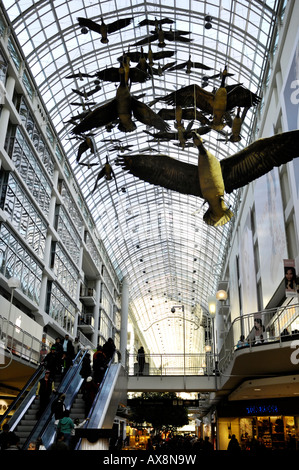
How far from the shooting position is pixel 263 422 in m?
27.1

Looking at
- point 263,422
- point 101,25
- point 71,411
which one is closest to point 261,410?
point 263,422

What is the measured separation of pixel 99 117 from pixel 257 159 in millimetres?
3208

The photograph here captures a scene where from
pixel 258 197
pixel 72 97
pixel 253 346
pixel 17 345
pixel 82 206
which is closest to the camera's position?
pixel 253 346

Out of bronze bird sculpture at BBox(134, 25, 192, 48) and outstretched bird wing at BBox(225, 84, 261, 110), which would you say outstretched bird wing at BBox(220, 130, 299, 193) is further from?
bronze bird sculpture at BBox(134, 25, 192, 48)

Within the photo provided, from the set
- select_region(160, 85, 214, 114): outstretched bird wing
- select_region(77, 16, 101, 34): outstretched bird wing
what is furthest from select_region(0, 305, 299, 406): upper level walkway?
select_region(77, 16, 101, 34): outstretched bird wing

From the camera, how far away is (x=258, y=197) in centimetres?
2656

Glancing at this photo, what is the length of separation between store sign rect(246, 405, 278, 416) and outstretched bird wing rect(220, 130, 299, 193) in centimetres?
1898

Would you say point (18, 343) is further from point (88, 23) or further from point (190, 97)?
point (190, 97)

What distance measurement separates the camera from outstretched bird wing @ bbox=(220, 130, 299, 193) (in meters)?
7.79

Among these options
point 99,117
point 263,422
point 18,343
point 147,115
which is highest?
point 147,115

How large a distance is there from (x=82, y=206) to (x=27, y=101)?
19023 millimetres
